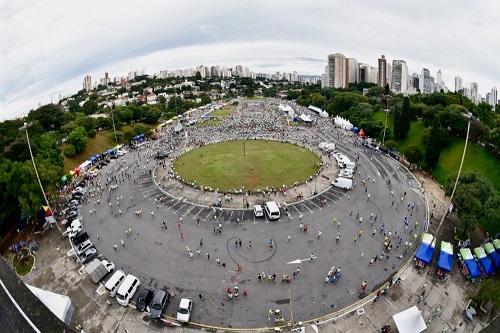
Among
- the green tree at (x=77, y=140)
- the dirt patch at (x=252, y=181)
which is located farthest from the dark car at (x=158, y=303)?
the green tree at (x=77, y=140)

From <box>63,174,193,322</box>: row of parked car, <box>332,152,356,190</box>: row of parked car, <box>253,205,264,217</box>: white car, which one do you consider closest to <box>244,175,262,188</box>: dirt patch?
<box>253,205,264,217</box>: white car

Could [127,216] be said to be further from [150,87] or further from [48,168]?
[150,87]

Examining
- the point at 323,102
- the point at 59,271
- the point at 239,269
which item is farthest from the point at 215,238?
the point at 323,102

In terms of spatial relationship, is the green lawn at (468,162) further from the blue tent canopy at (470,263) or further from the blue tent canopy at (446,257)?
the blue tent canopy at (446,257)

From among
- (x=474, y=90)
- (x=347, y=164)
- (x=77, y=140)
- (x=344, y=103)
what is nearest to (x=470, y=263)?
(x=347, y=164)

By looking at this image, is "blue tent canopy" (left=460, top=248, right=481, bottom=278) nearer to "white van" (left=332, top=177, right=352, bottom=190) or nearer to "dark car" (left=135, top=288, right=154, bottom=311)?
"white van" (left=332, top=177, right=352, bottom=190)

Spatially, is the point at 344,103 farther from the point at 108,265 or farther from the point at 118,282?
the point at 118,282
